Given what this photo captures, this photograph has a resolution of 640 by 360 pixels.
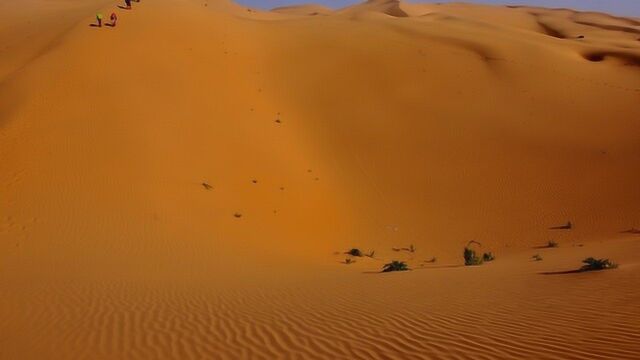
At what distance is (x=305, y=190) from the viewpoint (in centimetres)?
1488

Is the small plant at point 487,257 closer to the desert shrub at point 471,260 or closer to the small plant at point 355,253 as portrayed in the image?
the desert shrub at point 471,260

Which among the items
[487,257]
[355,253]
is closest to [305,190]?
[355,253]

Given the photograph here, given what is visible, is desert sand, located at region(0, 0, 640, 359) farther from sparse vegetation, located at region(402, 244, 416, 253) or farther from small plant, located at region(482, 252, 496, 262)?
small plant, located at region(482, 252, 496, 262)

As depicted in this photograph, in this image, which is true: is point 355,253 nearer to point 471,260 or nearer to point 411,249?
point 411,249

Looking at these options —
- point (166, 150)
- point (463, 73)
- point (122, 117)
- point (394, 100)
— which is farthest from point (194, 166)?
point (463, 73)

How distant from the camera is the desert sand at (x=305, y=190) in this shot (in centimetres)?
579

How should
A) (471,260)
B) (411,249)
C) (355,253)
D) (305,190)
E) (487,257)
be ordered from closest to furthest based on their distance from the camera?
(471,260)
(487,257)
(355,253)
(411,249)
(305,190)

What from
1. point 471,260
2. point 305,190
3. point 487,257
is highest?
point 305,190

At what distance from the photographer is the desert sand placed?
5.79m

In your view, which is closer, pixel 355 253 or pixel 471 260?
pixel 471 260

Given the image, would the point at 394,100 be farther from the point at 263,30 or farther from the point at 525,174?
the point at 263,30

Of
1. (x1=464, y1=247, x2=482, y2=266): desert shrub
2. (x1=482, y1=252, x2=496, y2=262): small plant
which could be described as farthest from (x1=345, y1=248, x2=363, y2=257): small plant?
(x1=482, y1=252, x2=496, y2=262): small plant

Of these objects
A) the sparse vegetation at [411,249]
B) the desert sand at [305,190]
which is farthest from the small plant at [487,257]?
the sparse vegetation at [411,249]

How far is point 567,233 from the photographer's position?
13.0 metres
